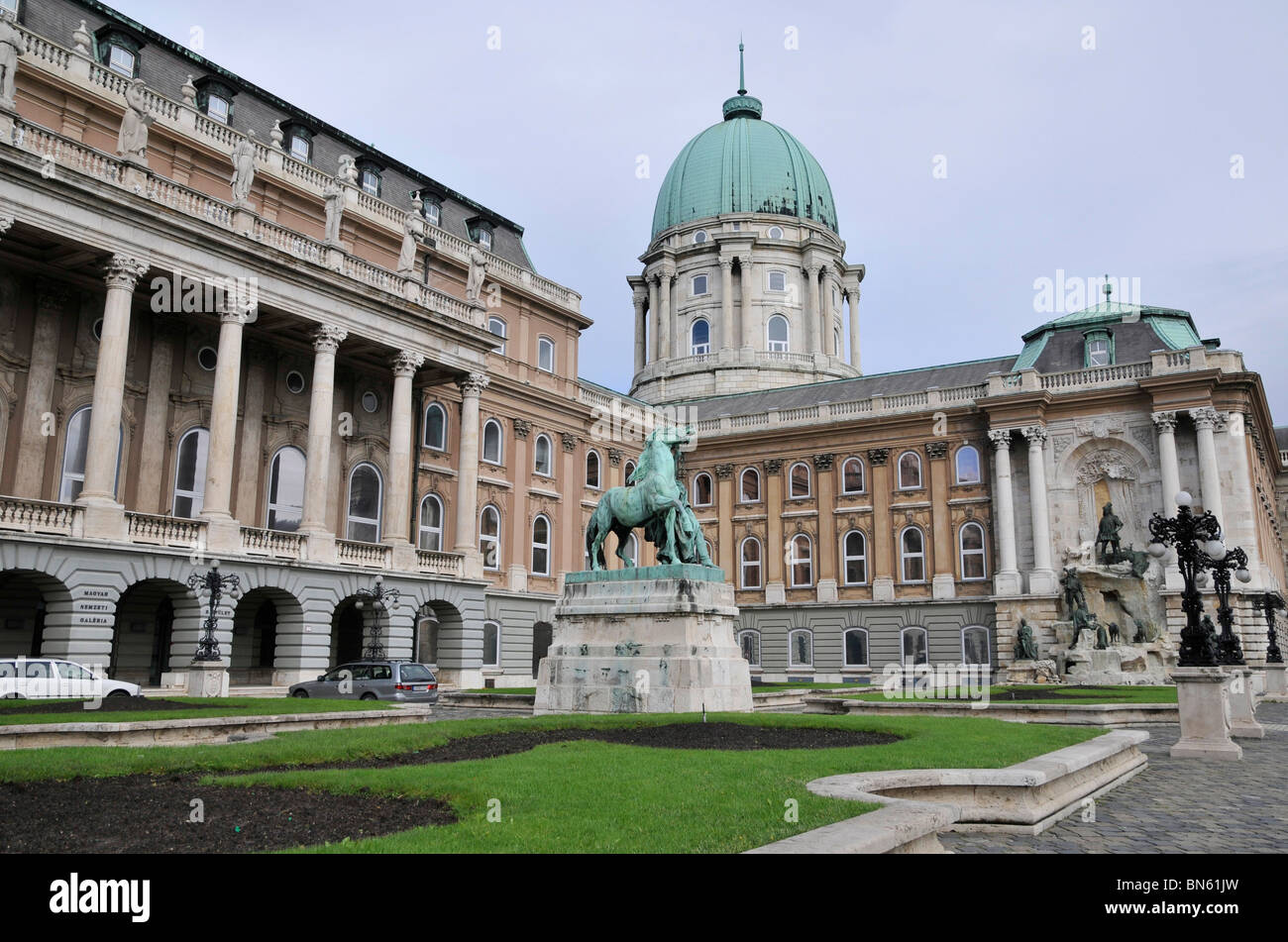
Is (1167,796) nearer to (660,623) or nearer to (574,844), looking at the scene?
(574,844)

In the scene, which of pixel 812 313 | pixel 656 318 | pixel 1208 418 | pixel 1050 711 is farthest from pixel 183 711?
pixel 656 318

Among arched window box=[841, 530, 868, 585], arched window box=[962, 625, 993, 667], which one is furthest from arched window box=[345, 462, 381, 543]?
arched window box=[962, 625, 993, 667]

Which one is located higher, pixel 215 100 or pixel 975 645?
pixel 215 100

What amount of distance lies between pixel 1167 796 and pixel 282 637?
27.7 meters

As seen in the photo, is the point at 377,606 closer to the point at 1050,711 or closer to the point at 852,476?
the point at 1050,711

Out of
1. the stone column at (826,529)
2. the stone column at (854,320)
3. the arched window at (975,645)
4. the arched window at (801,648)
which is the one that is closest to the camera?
the arched window at (975,645)

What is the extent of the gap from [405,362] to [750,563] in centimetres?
2656

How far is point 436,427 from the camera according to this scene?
141 feet

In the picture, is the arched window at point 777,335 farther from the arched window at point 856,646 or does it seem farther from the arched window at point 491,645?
the arched window at point 491,645

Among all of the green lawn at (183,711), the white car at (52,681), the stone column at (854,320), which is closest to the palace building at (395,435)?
the white car at (52,681)

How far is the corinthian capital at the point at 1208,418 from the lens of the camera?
4353cm

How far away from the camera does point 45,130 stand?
26.8m

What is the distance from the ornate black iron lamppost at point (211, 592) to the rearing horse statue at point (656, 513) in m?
11.8
